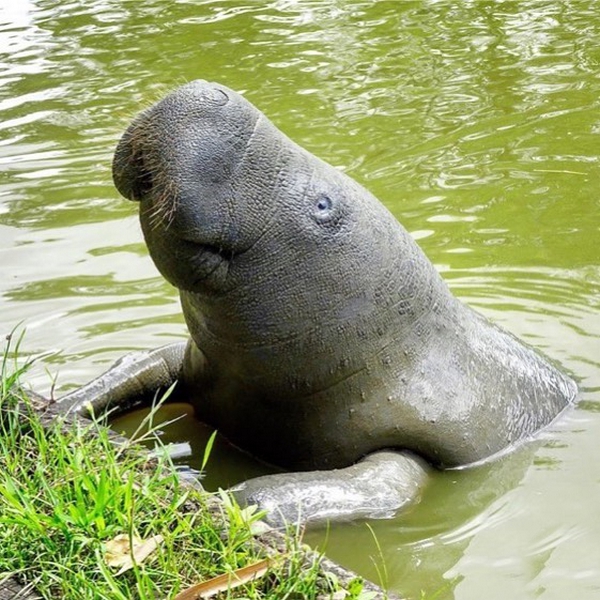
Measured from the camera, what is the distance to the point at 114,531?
14.6 feet

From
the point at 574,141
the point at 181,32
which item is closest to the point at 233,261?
the point at 574,141

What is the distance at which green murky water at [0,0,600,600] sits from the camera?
584 centimetres

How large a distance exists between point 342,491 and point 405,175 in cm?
534

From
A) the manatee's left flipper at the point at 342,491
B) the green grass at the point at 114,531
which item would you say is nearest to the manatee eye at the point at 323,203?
the manatee's left flipper at the point at 342,491

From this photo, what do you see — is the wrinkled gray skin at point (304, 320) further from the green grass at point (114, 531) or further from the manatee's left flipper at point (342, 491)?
the green grass at point (114, 531)

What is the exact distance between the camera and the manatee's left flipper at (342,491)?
17.3 ft

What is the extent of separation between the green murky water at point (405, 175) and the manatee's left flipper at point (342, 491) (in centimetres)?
10

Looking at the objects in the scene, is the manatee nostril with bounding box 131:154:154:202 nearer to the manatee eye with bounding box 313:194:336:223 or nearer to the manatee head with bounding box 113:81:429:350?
the manatee head with bounding box 113:81:429:350

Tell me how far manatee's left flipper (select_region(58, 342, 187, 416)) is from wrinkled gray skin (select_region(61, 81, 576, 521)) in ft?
0.20

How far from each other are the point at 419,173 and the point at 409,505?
5.12 metres

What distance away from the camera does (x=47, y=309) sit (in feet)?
27.5

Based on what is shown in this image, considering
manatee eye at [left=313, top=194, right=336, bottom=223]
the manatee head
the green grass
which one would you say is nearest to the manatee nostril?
the manatee head

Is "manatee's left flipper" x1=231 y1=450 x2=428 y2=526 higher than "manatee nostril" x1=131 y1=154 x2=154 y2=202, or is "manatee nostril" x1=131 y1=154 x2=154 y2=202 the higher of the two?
"manatee nostril" x1=131 y1=154 x2=154 y2=202

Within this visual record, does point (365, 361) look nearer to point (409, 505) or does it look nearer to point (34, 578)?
point (409, 505)
